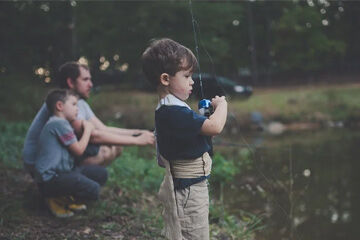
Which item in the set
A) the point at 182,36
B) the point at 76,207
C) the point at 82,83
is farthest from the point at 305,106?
the point at 76,207

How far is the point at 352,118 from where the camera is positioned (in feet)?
51.2

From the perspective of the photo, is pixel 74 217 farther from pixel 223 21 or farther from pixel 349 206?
pixel 223 21

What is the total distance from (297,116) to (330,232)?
38.5 feet

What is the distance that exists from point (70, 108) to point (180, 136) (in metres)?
1.70

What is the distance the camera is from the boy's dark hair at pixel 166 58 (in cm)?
212

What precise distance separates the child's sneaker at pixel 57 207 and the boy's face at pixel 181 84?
185 centimetres

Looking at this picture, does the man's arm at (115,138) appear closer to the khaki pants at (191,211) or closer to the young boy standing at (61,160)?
the young boy standing at (61,160)

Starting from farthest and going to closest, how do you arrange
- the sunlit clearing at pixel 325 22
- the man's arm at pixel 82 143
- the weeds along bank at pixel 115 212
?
the sunlit clearing at pixel 325 22 < the man's arm at pixel 82 143 < the weeds along bank at pixel 115 212

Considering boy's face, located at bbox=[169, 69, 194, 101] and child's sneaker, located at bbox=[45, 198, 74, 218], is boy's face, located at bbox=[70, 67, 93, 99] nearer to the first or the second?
child's sneaker, located at bbox=[45, 198, 74, 218]

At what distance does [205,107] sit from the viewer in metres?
2.23

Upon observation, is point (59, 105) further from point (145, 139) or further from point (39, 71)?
point (39, 71)

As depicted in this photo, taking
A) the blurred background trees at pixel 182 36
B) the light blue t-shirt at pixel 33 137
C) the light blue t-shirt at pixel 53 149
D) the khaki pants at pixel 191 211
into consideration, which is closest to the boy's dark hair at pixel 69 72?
the light blue t-shirt at pixel 33 137

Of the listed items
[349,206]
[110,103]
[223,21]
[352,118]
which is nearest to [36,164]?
[349,206]

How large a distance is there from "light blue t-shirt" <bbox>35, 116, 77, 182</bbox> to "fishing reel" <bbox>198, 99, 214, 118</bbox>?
1520 millimetres
